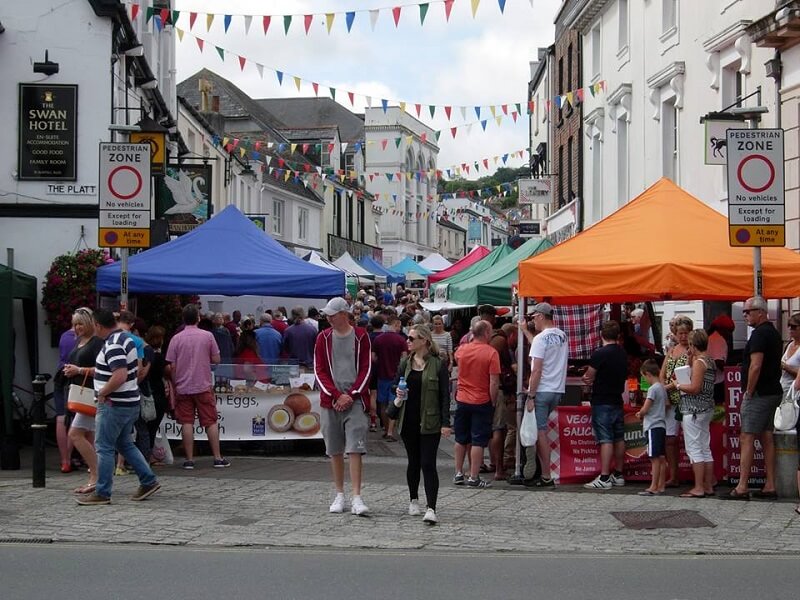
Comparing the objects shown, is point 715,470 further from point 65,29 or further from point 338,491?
point 65,29

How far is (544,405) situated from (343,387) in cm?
308

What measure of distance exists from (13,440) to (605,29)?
19583 mm

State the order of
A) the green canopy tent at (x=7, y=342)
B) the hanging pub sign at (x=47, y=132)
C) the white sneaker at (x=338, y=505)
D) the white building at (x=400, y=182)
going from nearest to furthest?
1. the white sneaker at (x=338, y=505)
2. the green canopy tent at (x=7, y=342)
3. the hanging pub sign at (x=47, y=132)
4. the white building at (x=400, y=182)

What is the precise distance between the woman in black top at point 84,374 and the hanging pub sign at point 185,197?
9.08 meters

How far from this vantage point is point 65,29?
17.2 meters

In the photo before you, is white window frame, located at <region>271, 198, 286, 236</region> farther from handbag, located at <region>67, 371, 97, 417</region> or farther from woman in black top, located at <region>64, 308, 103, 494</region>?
handbag, located at <region>67, 371, 97, 417</region>

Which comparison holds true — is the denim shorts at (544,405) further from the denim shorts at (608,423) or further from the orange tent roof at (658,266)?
the orange tent roof at (658,266)

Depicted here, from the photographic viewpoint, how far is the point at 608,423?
1235 centimetres

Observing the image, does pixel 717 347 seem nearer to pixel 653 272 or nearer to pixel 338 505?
pixel 653 272

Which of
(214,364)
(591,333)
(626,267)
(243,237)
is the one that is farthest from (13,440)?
(591,333)

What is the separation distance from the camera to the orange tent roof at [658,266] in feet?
40.2

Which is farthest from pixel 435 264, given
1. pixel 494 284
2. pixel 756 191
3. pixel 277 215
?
pixel 756 191

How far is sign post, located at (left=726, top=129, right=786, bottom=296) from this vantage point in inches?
456

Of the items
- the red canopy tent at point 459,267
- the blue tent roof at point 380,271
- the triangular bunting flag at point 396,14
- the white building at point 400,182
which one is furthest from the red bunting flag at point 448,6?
the white building at point 400,182
